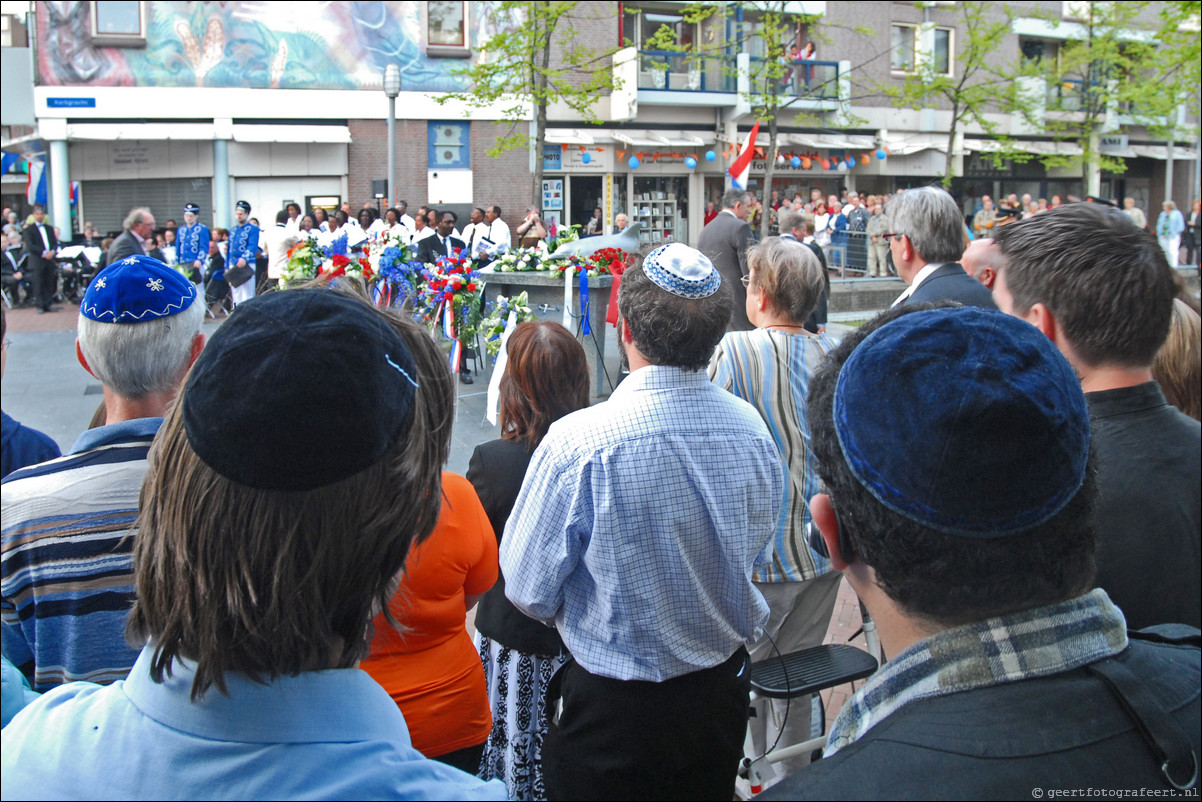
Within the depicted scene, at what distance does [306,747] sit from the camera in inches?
42.3

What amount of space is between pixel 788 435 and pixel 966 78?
2794 cm

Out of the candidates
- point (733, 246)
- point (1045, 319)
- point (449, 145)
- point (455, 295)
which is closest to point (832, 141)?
point (449, 145)

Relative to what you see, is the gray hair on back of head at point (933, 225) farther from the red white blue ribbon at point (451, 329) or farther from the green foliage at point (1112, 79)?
the green foliage at point (1112, 79)

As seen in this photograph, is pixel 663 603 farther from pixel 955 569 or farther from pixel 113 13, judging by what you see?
pixel 113 13

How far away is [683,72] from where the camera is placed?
29.1 meters

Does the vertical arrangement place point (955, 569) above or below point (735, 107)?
below

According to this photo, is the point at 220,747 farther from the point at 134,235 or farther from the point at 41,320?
the point at 41,320

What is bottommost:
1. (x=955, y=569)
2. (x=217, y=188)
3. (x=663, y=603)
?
(x=663, y=603)

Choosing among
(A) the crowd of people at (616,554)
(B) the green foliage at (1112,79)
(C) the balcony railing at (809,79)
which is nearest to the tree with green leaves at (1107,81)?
(B) the green foliage at (1112,79)

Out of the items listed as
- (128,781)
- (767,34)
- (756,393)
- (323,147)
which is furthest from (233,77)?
(128,781)

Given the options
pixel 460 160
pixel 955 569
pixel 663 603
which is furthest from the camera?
pixel 460 160

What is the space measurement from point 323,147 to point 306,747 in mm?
26877

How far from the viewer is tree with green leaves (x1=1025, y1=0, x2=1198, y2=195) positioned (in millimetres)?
28031

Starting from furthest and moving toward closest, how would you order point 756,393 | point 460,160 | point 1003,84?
point 1003,84
point 460,160
point 756,393
